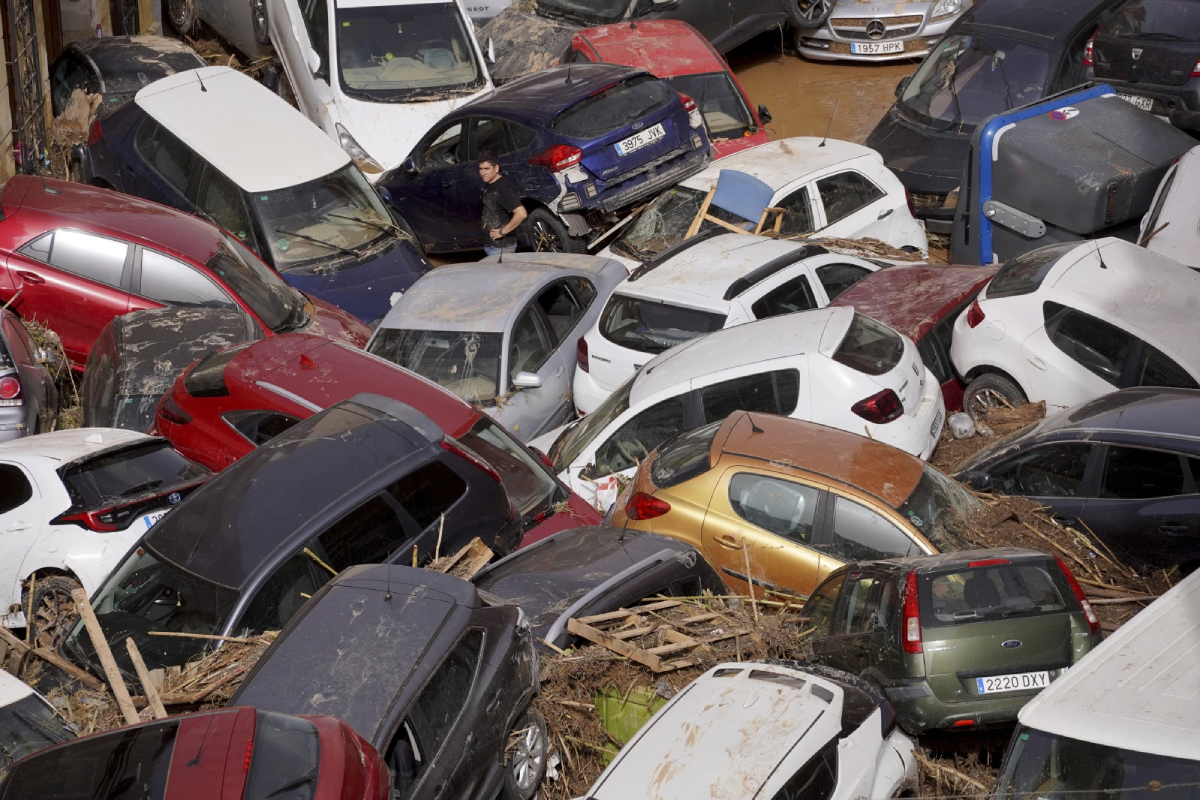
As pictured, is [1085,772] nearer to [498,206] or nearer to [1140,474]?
[1140,474]

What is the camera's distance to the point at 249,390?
28.4 ft

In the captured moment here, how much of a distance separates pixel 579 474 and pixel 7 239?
534 centimetres

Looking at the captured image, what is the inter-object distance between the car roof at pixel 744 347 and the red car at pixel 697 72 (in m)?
4.94

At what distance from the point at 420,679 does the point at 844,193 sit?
26.6ft

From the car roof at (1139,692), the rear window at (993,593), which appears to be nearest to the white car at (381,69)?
the rear window at (993,593)

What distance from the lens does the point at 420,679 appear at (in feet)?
18.0

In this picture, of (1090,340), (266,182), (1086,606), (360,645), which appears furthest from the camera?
(266,182)

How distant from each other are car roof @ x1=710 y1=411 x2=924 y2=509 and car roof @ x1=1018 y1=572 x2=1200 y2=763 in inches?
94.6

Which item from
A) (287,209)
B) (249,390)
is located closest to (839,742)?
(249,390)

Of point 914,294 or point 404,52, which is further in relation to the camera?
point 404,52

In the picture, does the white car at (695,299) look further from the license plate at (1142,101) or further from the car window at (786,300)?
the license plate at (1142,101)

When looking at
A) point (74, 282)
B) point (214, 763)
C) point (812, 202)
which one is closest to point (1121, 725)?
point (214, 763)

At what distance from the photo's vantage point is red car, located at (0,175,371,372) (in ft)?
34.3

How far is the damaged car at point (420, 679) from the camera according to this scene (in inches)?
210
